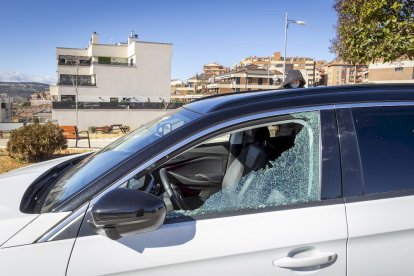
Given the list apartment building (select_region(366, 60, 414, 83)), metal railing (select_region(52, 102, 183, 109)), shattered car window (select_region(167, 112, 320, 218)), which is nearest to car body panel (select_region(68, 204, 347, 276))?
shattered car window (select_region(167, 112, 320, 218))

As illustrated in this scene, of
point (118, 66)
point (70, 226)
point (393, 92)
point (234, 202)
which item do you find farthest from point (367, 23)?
point (118, 66)

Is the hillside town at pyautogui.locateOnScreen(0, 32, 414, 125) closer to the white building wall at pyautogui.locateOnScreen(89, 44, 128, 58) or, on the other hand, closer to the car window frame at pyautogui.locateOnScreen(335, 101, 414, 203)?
the white building wall at pyautogui.locateOnScreen(89, 44, 128, 58)

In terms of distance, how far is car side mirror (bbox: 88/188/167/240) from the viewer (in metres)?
1.43

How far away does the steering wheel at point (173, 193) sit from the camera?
2.06m

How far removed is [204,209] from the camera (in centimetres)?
174

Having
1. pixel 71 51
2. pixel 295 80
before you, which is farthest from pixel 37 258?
pixel 71 51

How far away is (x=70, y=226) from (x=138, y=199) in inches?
12.4

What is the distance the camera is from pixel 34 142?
9695 mm

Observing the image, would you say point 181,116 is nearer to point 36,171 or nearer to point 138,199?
point 138,199

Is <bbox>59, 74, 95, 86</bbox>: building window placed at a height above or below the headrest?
above

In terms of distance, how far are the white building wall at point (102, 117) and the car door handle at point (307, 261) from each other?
36.8m

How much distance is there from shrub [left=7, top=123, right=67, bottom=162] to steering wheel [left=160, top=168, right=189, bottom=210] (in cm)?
858

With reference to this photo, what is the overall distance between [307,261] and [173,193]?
0.91m

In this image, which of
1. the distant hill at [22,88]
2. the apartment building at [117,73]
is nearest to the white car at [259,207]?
the apartment building at [117,73]
